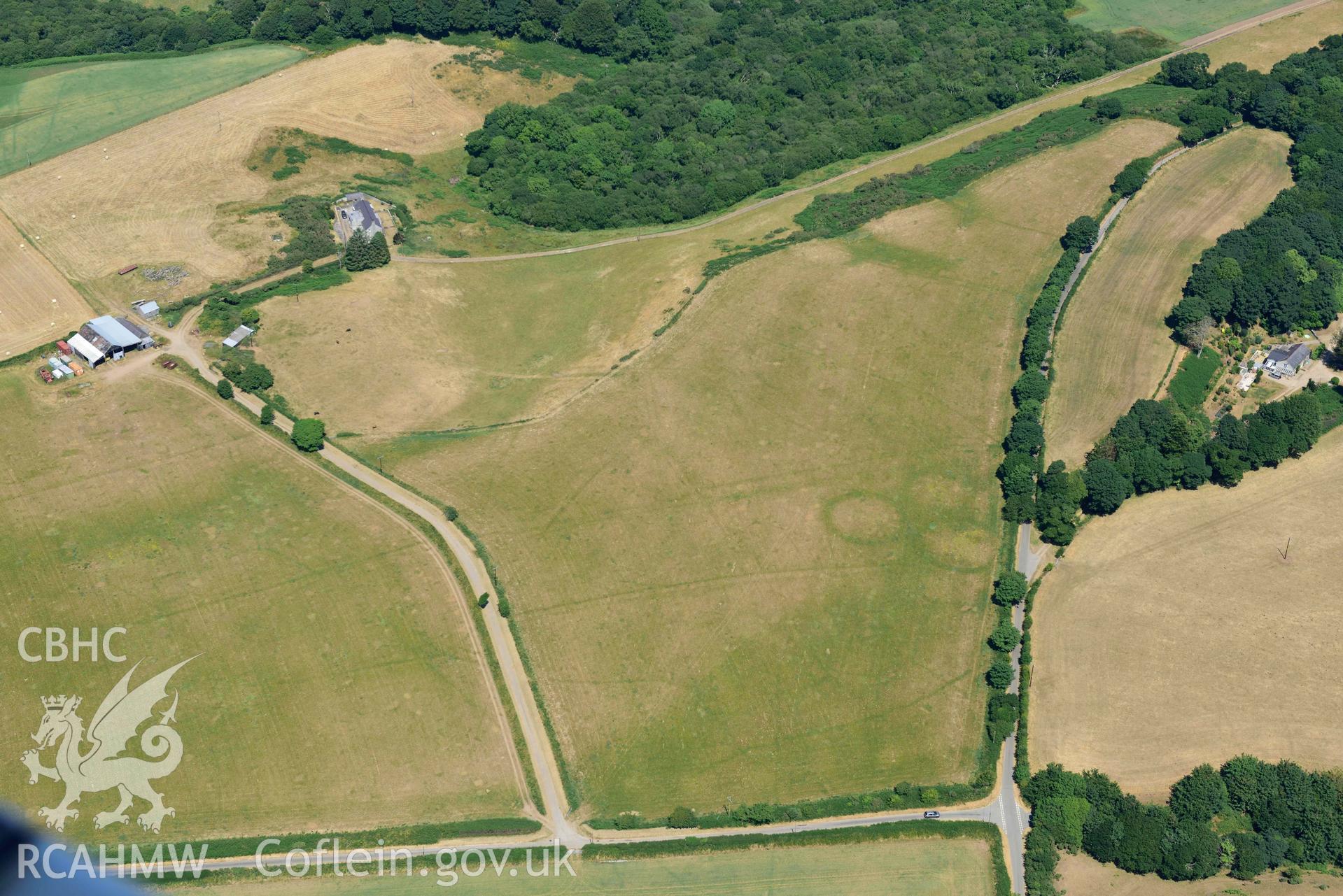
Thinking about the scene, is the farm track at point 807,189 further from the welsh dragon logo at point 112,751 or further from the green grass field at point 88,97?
the welsh dragon logo at point 112,751

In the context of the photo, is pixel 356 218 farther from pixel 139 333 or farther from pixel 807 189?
pixel 807 189

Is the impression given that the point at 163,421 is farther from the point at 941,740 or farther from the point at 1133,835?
the point at 1133,835

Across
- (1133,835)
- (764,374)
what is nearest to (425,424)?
(764,374)

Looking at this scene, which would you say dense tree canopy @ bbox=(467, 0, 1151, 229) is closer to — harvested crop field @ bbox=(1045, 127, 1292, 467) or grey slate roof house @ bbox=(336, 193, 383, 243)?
grey slate roof house @ bbox=(336, 193, 383, 243)

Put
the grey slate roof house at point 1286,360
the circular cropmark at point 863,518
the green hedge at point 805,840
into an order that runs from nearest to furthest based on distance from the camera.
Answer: the green hedge at point 805,840, the circular cropmark at point 863,518, the grey slate roof house at point 1286,360

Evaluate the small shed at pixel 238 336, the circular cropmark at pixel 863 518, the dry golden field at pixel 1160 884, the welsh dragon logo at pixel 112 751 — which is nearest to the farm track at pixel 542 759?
the small shed at pixel 238 336

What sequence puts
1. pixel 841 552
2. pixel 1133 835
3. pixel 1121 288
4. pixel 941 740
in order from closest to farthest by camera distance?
pixel 1133 835 < pixel 941 740 < pixel 841 552 < pixel 1121 288
